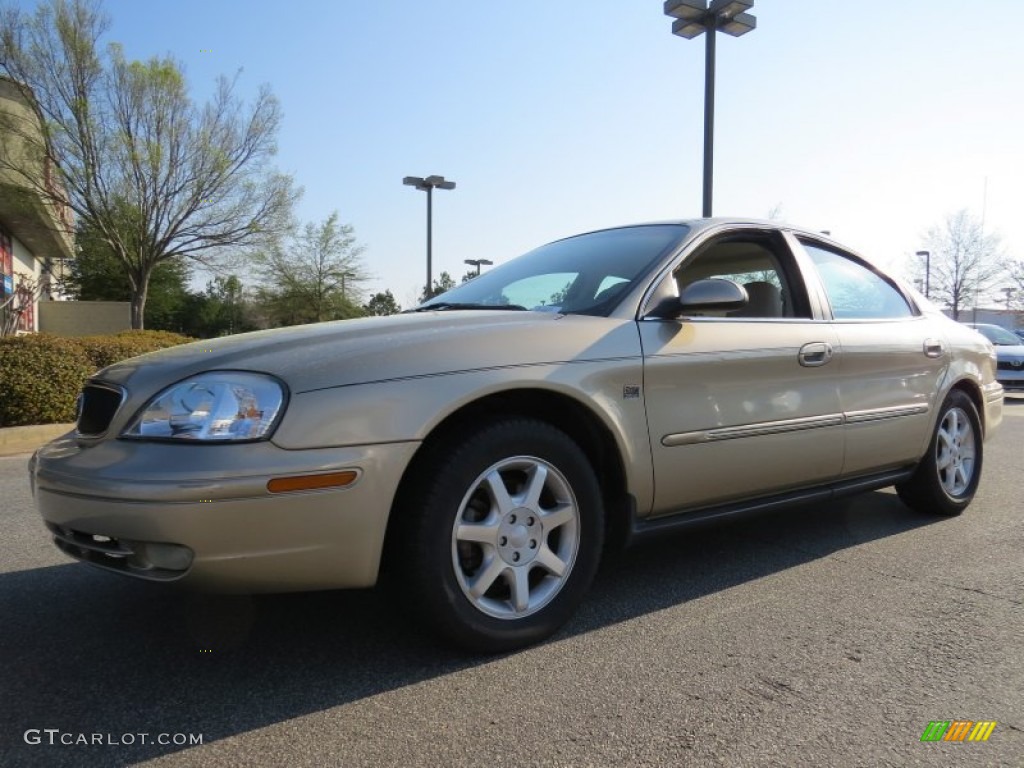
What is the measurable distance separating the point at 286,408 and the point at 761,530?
9.25ft

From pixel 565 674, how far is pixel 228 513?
1092 mm

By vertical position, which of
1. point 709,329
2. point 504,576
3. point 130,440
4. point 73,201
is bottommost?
point 504,576

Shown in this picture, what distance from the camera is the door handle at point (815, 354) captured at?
3336 mm

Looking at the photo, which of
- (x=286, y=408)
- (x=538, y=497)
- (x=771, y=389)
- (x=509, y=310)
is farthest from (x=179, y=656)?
(x=771, y=389)

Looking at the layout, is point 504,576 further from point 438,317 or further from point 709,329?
point 709,329

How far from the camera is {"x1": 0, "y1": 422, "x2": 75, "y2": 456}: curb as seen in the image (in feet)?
24.1

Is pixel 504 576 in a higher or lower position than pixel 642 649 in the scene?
higher

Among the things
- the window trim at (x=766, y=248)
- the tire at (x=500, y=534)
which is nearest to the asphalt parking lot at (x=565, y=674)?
the tire at (x=500, y=534)

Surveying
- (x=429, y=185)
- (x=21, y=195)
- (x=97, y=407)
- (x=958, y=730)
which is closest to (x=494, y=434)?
(x=97, y=407)

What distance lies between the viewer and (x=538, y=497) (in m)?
2.49

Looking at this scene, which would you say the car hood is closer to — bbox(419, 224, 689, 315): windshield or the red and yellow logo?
bbox(419, 224, 689, 315): windshield

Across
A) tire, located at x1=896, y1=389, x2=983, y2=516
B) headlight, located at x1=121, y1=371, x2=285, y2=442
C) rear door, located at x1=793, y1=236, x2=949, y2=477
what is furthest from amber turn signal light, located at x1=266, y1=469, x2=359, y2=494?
tire, located at x1=896, y1=389, x2=983, y2=516

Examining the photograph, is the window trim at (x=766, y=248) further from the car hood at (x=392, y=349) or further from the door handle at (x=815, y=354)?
the car hood at (x=392, y=349)

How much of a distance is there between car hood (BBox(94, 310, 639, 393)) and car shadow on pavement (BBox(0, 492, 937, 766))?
868mm
